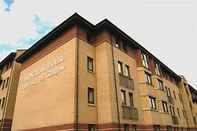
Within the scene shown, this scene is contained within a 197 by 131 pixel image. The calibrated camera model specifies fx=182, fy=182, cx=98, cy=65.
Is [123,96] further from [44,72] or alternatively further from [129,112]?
[44,72]

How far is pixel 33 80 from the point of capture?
21297 millimetres

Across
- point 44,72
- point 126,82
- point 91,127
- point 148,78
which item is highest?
point 44,72

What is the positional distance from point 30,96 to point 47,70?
154 inches

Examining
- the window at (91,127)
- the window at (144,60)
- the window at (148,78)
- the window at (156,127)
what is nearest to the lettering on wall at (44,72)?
the window at (91,127)

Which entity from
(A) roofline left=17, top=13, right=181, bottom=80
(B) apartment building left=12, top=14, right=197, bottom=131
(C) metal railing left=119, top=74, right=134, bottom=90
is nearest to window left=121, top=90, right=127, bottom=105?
(B) apartment building left=12, top=14, right=197, bottom=131

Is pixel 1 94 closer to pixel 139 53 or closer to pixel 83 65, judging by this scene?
pixel 83 65

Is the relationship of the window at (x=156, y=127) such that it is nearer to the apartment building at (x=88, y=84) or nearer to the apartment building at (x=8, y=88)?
the apartment building at (x=88, y=84)

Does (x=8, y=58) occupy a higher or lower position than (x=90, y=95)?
higher

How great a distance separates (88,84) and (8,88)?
647 inches

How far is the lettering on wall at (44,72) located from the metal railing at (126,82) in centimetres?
602

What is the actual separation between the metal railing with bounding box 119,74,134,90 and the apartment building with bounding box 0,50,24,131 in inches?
681

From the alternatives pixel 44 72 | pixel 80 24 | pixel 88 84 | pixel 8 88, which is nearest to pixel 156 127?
pixel 88 84

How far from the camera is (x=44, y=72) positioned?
65.4 feet

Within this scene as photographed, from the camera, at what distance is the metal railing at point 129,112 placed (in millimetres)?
17228
